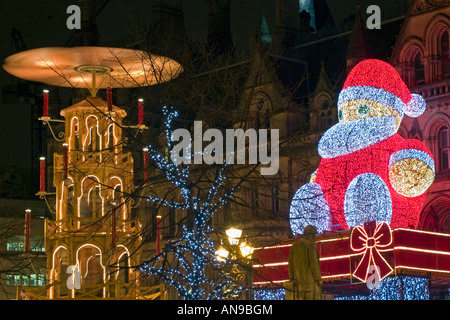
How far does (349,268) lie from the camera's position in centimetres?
3828

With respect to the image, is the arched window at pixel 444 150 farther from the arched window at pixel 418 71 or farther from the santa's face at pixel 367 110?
the santa's face at pixel 367 110

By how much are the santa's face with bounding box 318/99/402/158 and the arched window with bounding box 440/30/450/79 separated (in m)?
4.88

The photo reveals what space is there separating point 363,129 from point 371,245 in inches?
208

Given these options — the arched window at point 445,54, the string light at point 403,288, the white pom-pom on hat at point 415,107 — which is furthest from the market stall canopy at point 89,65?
the arched window at point 445,54

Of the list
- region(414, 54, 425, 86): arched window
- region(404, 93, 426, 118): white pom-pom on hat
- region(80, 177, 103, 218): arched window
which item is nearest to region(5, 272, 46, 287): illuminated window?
region(80, 177, 103, 218): arched window

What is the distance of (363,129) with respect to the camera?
40531 millimetres

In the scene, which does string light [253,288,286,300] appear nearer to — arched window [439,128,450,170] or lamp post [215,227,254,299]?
arched window [439,128,450,170]

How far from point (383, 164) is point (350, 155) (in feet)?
4.29

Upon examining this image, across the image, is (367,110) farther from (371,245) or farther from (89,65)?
(89,65)

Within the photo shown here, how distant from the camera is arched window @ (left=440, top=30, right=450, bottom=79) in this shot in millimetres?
44188

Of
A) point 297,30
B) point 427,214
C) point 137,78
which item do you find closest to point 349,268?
point 427,214

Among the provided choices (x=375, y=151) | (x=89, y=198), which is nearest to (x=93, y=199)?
(x=89, y=198)

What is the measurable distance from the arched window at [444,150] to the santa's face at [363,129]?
3.83 metres
